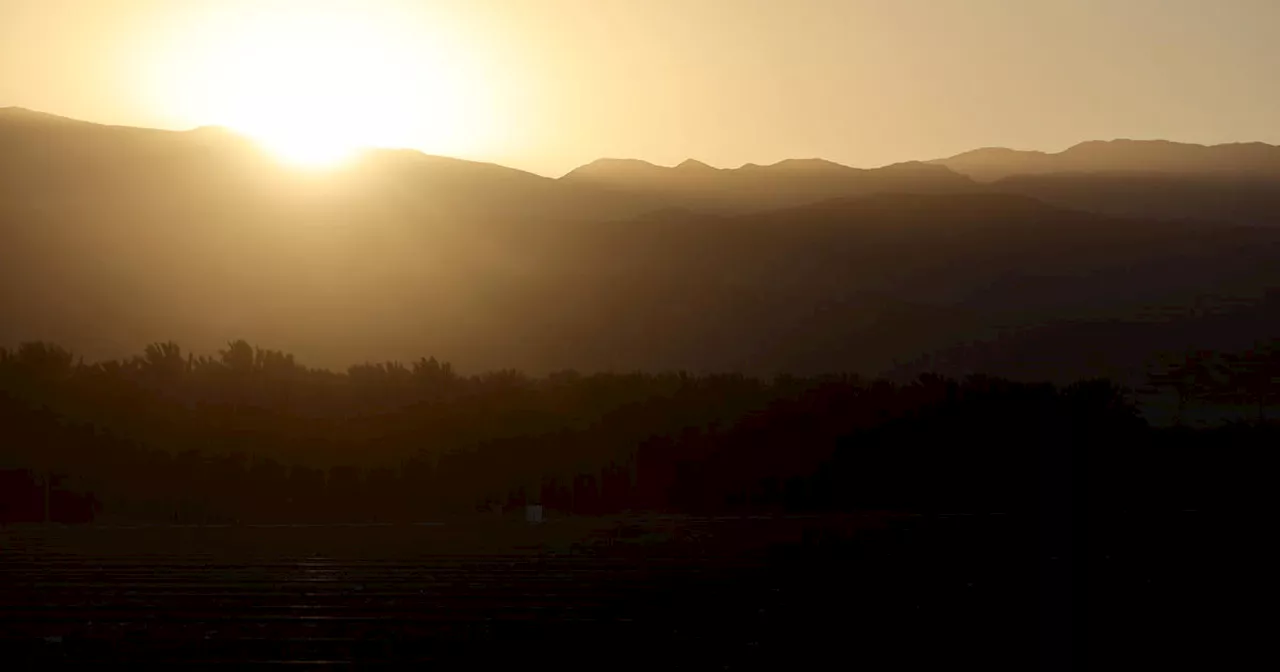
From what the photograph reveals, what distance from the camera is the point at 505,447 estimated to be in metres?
73.9

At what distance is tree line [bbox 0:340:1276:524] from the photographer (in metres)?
67.8

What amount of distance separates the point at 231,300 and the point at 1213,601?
162 metres

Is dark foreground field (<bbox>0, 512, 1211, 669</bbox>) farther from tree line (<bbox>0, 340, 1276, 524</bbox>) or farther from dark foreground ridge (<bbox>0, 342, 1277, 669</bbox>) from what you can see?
tree line (<bbox>0, 340, 1276, 524</bbox>)

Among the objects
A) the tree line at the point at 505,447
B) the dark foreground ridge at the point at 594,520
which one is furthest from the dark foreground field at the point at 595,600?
the tree line at the point at 505,447

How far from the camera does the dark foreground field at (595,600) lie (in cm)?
2353

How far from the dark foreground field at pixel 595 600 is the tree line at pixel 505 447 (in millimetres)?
14682

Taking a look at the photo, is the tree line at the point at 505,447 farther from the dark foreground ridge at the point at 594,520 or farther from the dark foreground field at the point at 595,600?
the dark foreground field at the point at 595,600

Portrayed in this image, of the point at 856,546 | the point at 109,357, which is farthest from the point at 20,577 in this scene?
the point at 109,357

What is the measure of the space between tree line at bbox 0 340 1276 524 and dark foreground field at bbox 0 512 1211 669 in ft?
48.2

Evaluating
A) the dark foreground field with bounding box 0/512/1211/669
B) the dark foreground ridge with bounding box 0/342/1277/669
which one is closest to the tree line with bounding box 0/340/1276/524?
the dark foreground ridge with bounding box 0/342/1277/669

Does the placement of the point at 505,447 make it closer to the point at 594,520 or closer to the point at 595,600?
the point at 594,520

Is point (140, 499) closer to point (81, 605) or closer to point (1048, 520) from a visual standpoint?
point (81, 605)

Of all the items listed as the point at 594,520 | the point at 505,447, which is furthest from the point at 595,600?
the point at 505,447

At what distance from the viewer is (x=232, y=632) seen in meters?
27.1
